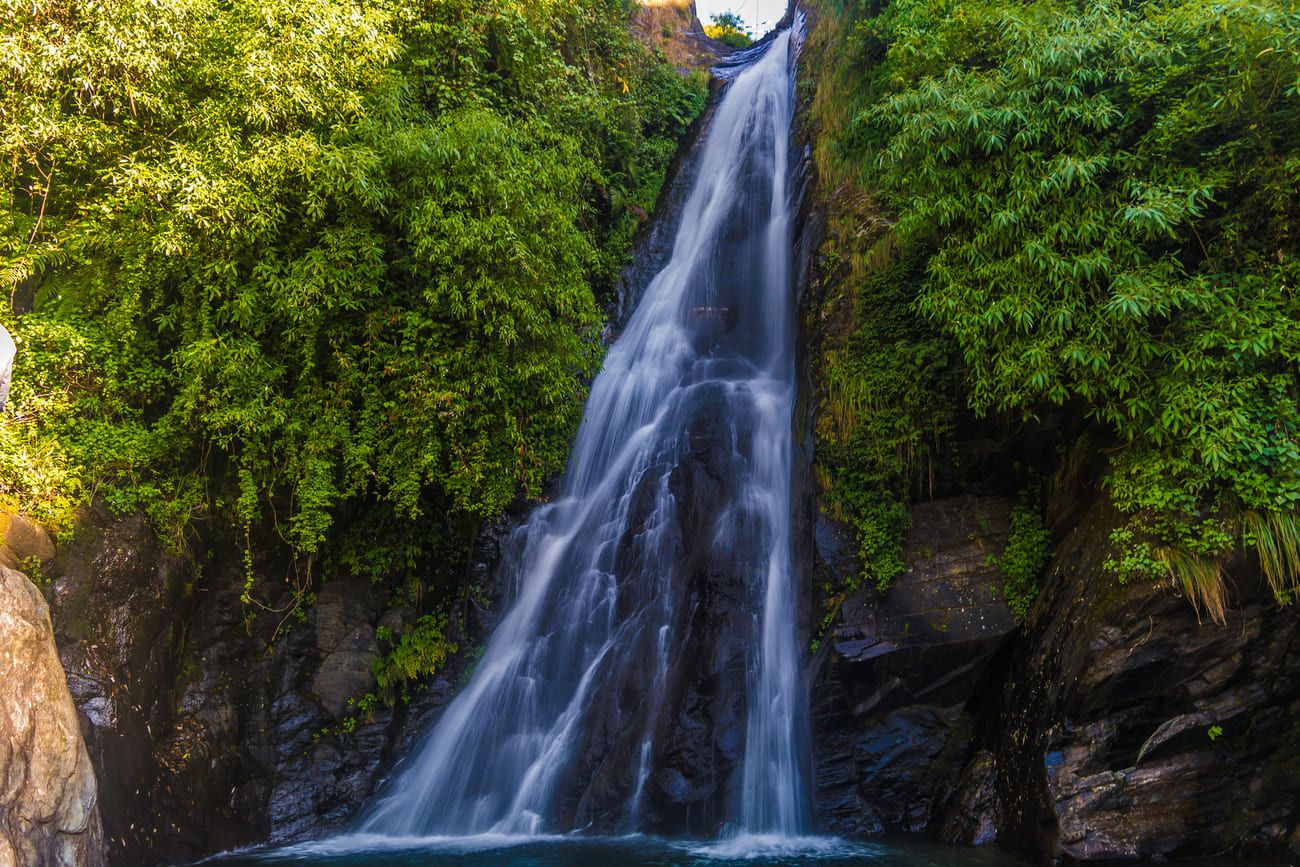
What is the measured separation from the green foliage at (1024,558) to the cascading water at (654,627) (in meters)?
2.25

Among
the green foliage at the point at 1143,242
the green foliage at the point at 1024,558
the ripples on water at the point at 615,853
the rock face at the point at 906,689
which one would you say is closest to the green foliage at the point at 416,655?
the ripples on water at the point at 615,853

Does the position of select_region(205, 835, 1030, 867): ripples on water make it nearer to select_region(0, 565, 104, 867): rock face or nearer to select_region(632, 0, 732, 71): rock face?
select_region(0, 565, 104, 867): rock face

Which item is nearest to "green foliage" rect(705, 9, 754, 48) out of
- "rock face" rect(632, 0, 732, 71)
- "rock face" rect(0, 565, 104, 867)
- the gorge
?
"rock face" rect(632, 0, 732, 71)

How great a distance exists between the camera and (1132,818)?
5.82 metres

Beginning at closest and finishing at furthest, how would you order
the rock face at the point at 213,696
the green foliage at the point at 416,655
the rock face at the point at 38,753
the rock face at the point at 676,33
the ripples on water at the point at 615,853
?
1. the rock face at the point at 38,753
2. the ripples on water at the point at 615,853
3. the rock face at the point at 213,696
4. the green foliage at the point at 416,655
5. the rock face at the point at 676,33

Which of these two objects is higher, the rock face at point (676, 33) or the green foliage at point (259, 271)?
the rock face at point (676, 33)

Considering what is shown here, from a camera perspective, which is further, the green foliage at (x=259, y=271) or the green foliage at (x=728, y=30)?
the green foliage at (x=728, y=30)

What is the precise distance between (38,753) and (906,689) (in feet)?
23.6

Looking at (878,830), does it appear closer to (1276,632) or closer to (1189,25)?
(1276,632)

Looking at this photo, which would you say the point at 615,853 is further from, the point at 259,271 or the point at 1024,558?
the point at 259,271

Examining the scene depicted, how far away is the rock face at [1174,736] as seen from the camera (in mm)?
5801

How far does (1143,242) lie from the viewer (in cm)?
639

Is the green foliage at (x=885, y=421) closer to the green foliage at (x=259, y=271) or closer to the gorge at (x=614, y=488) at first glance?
the gorge at (x=614, y=488)

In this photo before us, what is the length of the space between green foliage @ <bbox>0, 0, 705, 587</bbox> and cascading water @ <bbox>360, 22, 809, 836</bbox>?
156 cm
